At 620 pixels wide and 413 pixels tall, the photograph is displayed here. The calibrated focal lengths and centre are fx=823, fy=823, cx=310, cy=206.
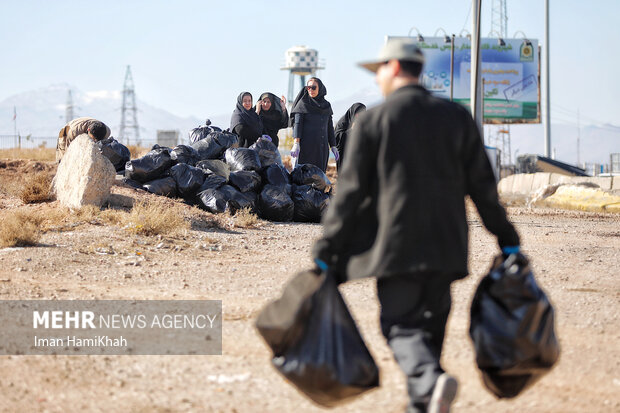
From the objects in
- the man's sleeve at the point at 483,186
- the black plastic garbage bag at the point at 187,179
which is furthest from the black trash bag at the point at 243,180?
the man's sleeve at the point at 483,186

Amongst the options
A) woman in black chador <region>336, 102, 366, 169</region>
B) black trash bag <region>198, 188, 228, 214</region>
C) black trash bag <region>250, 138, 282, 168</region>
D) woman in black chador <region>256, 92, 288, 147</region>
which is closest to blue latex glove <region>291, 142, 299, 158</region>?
black trash bag <region>250, 138, 282, 168</region>

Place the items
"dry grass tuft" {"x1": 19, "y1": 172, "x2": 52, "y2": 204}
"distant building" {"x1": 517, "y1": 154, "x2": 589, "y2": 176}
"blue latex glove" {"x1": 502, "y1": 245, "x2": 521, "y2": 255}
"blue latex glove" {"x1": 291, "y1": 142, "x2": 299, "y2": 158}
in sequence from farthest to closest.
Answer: "distant building" {"x1": 517, "y1": 154, "x2": 589, "y2": 176} → "blue latex glove" {"x1": 291, "y1": 142, "x2": 299, "y2": 158} → "dry grass tuft" {"x1": 19, "y1": 172, "x2": 52, "y2": 204} → "blue latex glove" {"x1": 502, "y1": 245, "x2": 521, "y2": 255}

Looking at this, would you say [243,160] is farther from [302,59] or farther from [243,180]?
[302,59]

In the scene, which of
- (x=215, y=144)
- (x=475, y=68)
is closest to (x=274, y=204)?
(x=215, y=144)

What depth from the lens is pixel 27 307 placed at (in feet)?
19.1

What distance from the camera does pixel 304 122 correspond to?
13.2 meters

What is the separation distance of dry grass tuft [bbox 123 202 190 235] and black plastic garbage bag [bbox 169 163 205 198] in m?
1.71

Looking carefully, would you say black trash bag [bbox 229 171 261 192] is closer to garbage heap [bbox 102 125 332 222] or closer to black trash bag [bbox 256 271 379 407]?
garbage heap [bbox 102 125 332 222]

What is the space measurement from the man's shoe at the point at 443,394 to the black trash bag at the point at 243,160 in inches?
365

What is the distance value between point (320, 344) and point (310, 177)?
9151 mm

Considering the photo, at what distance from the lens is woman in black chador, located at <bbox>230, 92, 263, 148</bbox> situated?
13.6m

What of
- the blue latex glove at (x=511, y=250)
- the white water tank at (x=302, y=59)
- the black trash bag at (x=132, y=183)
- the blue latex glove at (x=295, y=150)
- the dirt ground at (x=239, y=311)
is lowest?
the dirt ground at (x=239, y=311)

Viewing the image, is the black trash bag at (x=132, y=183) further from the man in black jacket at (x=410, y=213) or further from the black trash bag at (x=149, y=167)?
the man in black jacket at (x=410, y=213)

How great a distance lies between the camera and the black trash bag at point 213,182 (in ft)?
38.5
